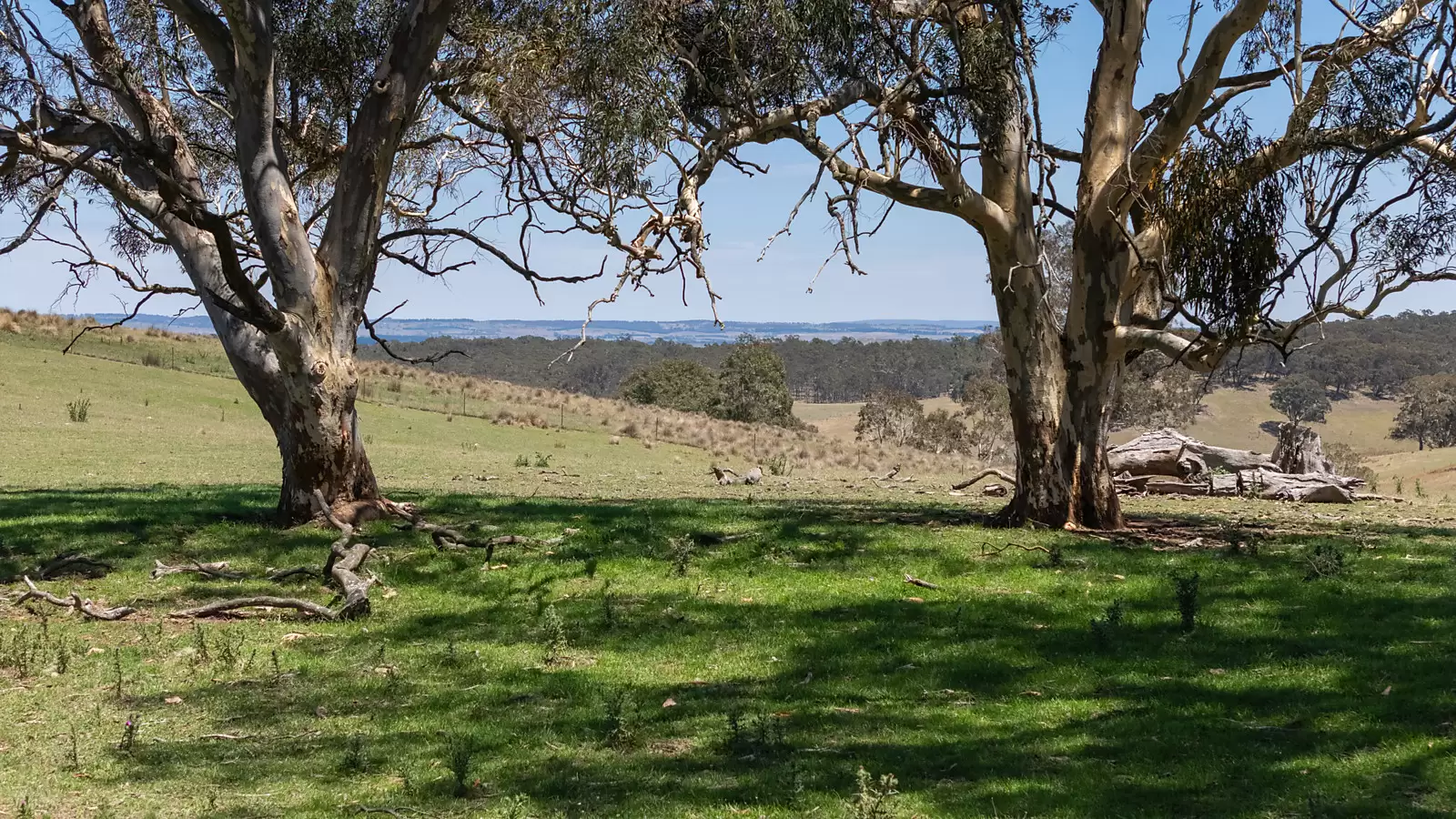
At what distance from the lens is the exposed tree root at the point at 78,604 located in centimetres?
928

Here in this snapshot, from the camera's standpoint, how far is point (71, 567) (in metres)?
11.0

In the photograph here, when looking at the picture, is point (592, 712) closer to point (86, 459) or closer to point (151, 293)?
point (151, 293)

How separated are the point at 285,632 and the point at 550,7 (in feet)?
26.4

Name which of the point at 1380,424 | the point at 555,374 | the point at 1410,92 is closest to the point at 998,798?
the point at 1410,92

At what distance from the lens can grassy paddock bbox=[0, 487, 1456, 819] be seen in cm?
557

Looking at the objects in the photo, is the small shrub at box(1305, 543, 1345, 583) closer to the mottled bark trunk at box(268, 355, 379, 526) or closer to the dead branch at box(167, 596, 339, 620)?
the dead branch at box(167, 596, 339, 620)

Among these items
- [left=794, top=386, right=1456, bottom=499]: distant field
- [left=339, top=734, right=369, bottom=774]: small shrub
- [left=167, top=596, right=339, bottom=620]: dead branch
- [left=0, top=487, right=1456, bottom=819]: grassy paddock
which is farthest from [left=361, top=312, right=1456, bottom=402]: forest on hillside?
[left=339, top=734, right=369, bottom=774]: small shrub

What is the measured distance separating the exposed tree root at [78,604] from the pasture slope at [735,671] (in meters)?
0.12

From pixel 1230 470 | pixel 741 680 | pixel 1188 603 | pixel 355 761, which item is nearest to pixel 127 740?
pixel 355 761

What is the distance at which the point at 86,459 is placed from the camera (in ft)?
74.0

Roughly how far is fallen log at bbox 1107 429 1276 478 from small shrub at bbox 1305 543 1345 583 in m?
12.6

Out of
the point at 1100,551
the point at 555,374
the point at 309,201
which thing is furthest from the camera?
the point at 555,374

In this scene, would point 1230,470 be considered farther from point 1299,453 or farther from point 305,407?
point 305,407

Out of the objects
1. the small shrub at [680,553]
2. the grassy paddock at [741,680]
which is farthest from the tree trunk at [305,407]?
the small shrub at [680,553]
